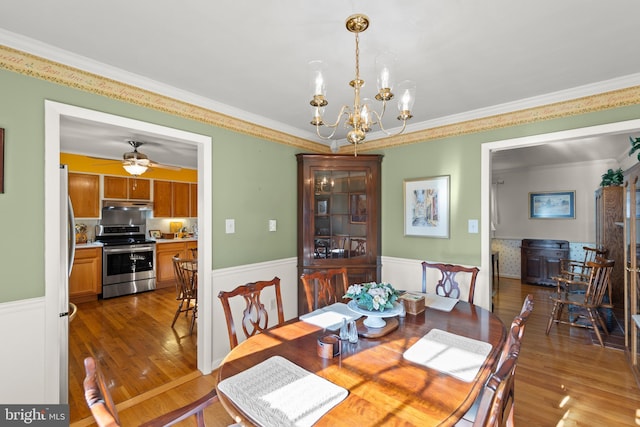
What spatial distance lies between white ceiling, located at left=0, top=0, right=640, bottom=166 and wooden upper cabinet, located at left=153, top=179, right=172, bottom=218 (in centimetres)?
387

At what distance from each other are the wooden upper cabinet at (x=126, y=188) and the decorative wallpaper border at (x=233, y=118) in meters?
3.63

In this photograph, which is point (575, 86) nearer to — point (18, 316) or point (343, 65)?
point (343, 65)

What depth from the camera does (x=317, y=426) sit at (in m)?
0.93

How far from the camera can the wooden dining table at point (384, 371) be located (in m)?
0.99

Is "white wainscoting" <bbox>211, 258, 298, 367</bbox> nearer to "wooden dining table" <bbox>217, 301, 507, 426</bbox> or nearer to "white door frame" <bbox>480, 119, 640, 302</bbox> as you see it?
"wooden dining table" <bbox>217, 301, 507, 426</bbox>

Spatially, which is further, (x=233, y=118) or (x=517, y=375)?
(x=233, y=118)

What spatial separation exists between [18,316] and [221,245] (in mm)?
1367

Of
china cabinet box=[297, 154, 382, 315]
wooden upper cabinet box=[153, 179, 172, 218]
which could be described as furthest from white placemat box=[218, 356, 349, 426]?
wooden upper cabinet box=[153, 179, 172, 218]

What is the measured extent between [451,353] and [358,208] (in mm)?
2291

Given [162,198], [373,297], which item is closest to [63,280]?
[373,297]

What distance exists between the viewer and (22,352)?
70.5 inches

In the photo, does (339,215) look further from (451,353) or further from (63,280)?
(63,280)

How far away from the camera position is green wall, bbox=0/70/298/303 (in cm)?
176

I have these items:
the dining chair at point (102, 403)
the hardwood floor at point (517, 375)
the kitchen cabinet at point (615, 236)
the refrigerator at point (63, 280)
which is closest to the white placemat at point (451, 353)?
the dining chair at point (102, 403)
